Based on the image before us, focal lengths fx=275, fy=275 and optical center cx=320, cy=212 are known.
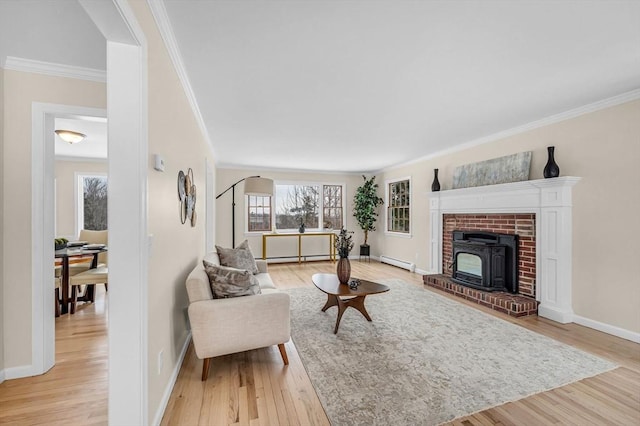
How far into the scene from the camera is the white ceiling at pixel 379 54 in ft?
5.42

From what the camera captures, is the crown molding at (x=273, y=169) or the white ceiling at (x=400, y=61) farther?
the crown molding at (x=273, y=169)

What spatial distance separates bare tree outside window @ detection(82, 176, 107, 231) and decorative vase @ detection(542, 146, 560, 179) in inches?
313

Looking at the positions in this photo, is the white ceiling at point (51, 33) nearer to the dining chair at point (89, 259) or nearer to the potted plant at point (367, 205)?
Answer: the dining chair at point (89, 259)

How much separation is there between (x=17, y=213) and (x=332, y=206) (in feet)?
20.3

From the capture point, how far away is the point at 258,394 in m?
1.96

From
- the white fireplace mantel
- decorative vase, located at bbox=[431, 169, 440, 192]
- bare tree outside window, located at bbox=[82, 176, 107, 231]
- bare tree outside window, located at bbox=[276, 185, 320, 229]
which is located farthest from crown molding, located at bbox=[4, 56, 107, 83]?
bare tree outside window, located at bbox=[276, 185, 320, 229]

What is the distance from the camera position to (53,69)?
216cm

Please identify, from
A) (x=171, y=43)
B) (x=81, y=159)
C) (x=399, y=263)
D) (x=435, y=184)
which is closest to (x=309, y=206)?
(x=399, y=263)

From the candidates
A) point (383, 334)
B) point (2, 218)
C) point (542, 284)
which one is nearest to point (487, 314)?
point (542, 284)

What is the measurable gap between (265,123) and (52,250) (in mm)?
2520

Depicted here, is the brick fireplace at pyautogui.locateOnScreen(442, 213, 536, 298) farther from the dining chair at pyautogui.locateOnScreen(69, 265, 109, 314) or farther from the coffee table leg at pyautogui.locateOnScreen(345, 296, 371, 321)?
the dining chair at pyautogui.locateOnScreen(69, 265, 109, 314)

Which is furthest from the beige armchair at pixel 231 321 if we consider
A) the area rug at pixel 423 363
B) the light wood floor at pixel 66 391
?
the light wood floor at pixel 66 391

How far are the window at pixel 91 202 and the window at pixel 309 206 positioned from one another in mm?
3807

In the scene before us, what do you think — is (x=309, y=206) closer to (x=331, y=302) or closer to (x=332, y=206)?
(x=332, y=206)
